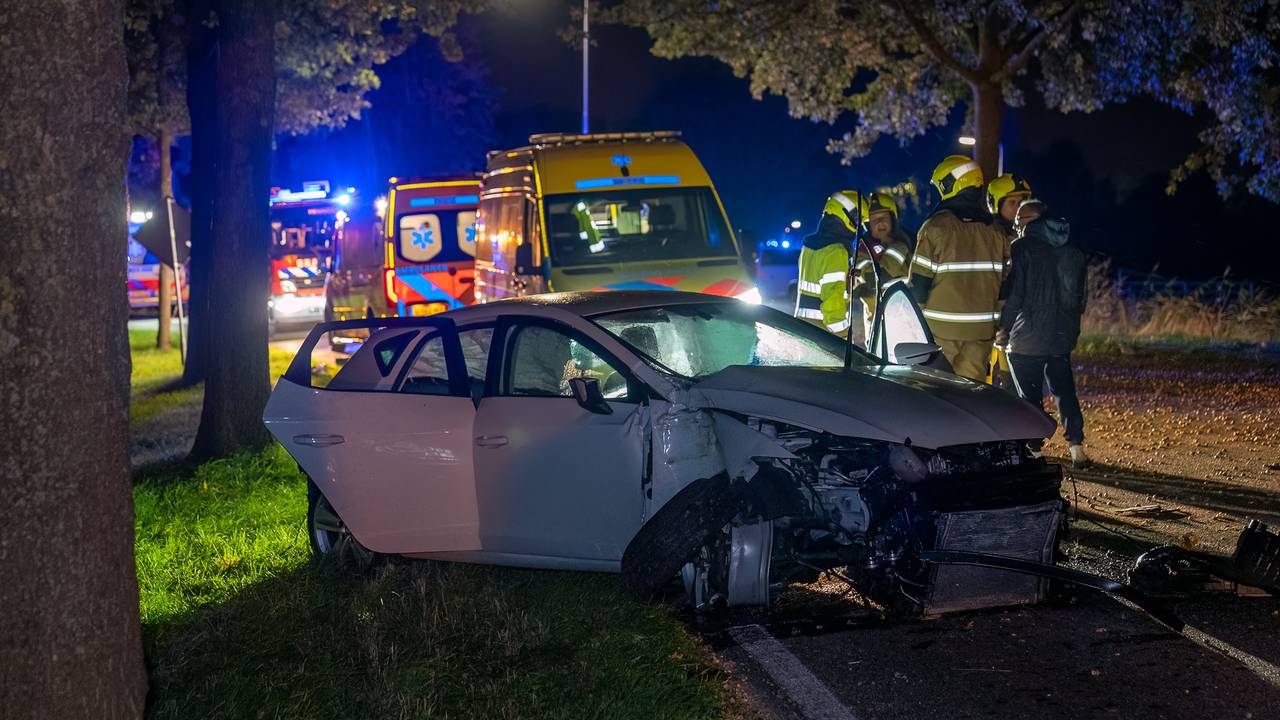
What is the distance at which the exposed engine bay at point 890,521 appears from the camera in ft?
18.0

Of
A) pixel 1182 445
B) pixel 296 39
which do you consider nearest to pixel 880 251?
pixel 1182 445

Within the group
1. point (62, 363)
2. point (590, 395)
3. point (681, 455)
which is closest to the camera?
point (62, 363)

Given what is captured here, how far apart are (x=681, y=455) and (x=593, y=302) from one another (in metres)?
1.24

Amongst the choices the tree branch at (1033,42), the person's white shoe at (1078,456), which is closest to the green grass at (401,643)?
the person's white shoe at (1078,456)

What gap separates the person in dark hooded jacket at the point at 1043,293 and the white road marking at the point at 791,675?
395cm

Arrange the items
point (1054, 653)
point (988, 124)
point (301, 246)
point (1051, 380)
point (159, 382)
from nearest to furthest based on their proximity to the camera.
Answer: point (1054, 653), point (1051, 380), point (988, 124), point (159, 382), point (301, 246)

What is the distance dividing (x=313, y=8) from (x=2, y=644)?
18.6 metres

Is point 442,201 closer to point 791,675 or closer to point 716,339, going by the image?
point 716,339

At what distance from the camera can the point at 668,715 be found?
4746 mm

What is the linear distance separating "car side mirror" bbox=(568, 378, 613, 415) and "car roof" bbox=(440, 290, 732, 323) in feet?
1.77

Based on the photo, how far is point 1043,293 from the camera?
901 cm

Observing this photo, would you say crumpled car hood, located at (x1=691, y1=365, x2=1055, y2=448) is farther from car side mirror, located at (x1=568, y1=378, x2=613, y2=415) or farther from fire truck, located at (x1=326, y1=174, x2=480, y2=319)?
fire truck, located at (x1=326, y1=174, x2=480, y2=319)

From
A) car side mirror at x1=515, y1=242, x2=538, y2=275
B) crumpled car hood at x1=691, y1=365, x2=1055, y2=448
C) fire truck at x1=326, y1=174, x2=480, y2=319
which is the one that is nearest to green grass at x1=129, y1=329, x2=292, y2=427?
fire truck at x1=326, y1=174, x2=480, y2=319

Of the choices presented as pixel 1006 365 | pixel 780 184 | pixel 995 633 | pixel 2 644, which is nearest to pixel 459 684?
pixel 2 644
